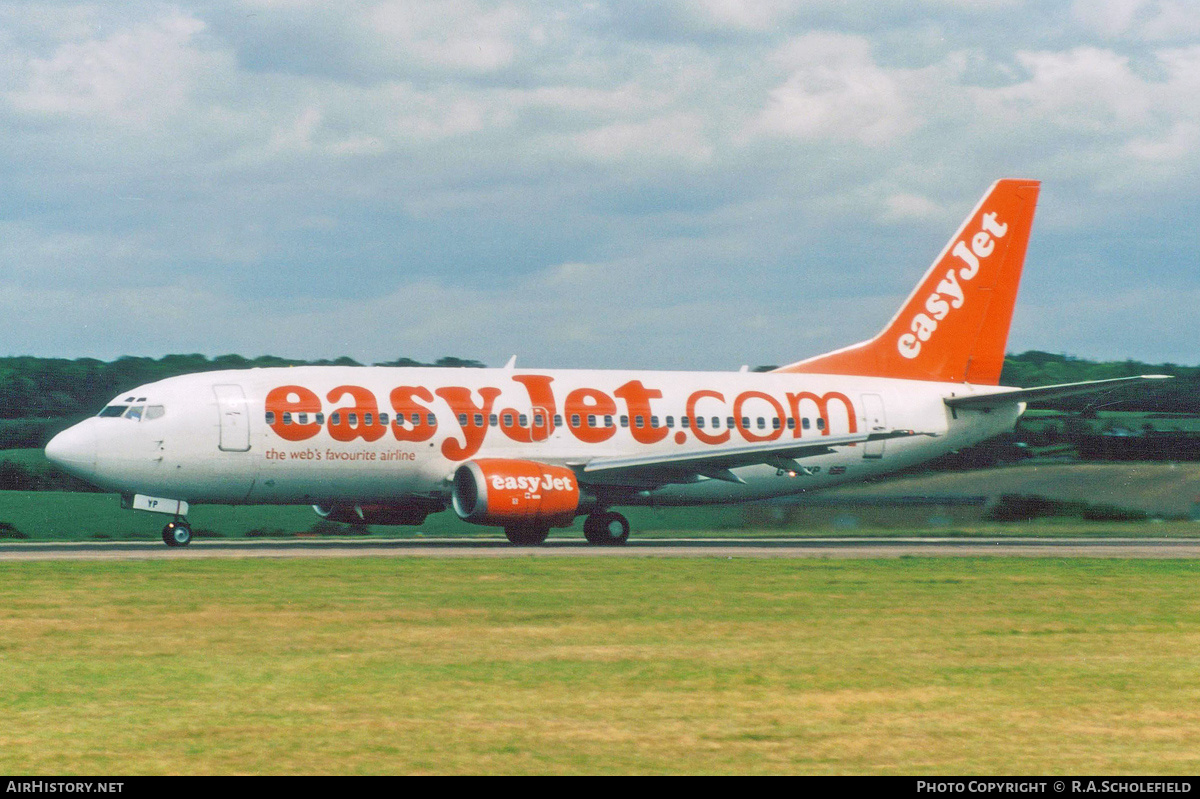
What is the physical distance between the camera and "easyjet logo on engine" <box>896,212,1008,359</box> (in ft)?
128

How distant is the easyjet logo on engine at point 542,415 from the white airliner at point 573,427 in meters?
0.04

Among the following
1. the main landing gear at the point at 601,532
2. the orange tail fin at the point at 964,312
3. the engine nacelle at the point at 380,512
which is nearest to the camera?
the main landing gear at the point at 601,532

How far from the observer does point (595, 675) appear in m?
12.4

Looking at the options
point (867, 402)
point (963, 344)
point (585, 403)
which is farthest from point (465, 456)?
point (963, 344)

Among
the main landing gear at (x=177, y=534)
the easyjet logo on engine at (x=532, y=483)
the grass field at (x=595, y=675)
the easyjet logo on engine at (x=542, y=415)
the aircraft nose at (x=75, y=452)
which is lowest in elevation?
the grass field at (x=595, y=675)

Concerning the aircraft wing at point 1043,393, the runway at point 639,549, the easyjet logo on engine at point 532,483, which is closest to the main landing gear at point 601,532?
the runway at point 639,549

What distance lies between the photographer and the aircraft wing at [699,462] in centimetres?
3281

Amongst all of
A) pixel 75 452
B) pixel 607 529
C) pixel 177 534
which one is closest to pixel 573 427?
pixel 607 529

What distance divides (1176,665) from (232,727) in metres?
8.00

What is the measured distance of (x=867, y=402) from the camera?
37.5 meters

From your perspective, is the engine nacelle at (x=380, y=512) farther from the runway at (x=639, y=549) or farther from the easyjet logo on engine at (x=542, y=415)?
the easyjet logo on engine at (x=542, y=415)

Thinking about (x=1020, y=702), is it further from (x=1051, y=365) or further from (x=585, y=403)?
(x=1051, y=365)

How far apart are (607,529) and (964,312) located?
11.9 meters
